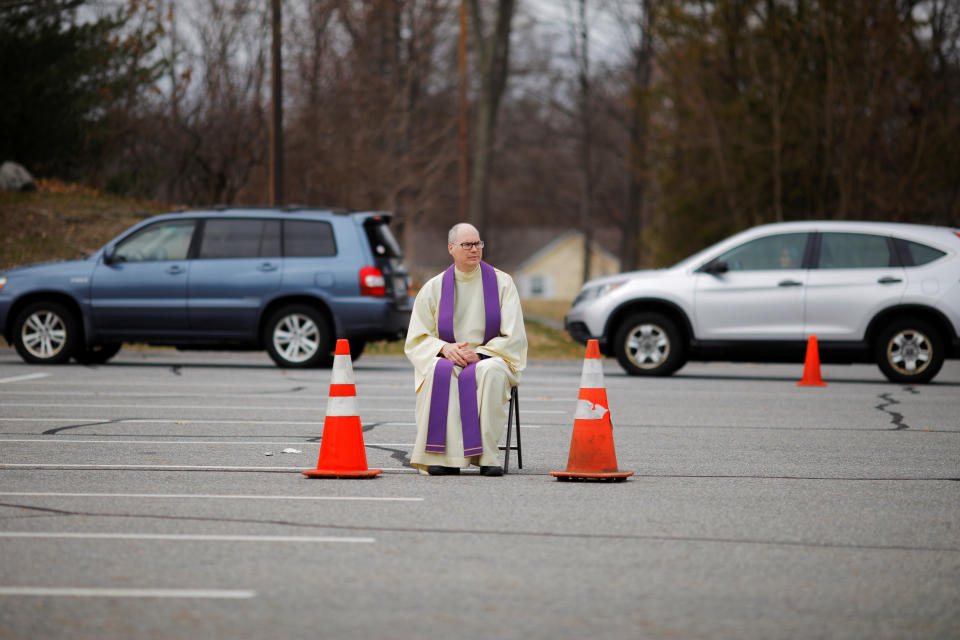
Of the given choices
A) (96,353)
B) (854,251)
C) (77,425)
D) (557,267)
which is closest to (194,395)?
(77,425)

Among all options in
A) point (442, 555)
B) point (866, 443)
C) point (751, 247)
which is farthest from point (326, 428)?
point (751, 247)

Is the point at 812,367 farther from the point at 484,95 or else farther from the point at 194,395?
the point at 484,95

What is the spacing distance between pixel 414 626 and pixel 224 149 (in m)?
24.8

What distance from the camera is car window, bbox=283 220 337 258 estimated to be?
16.2 m

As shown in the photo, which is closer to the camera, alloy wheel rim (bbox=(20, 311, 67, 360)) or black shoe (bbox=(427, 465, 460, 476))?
black shoe (bbox=(427, 465, 460, 476))

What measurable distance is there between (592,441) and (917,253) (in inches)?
344

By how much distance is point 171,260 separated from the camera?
16406 millimetres

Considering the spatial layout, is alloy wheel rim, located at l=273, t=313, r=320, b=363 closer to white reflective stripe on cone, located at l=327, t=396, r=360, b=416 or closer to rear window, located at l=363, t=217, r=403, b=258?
rear window, located at l=363, t=217, r=403, b=258

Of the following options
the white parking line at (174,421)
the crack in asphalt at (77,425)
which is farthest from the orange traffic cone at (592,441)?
the crack in asphalt at (77,425)

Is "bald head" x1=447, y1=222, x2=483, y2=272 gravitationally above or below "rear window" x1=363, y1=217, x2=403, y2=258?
below

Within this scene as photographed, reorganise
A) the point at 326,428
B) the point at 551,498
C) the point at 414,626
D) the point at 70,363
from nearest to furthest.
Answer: the point at 414,626 → the point at 551,498 → the point at 326,428 → the point at 70,363

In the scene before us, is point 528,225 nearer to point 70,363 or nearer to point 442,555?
point 70,363

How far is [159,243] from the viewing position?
651 inches

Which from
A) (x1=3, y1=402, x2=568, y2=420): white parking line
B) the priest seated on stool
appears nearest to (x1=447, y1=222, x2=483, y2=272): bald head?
the priest seated on stool
